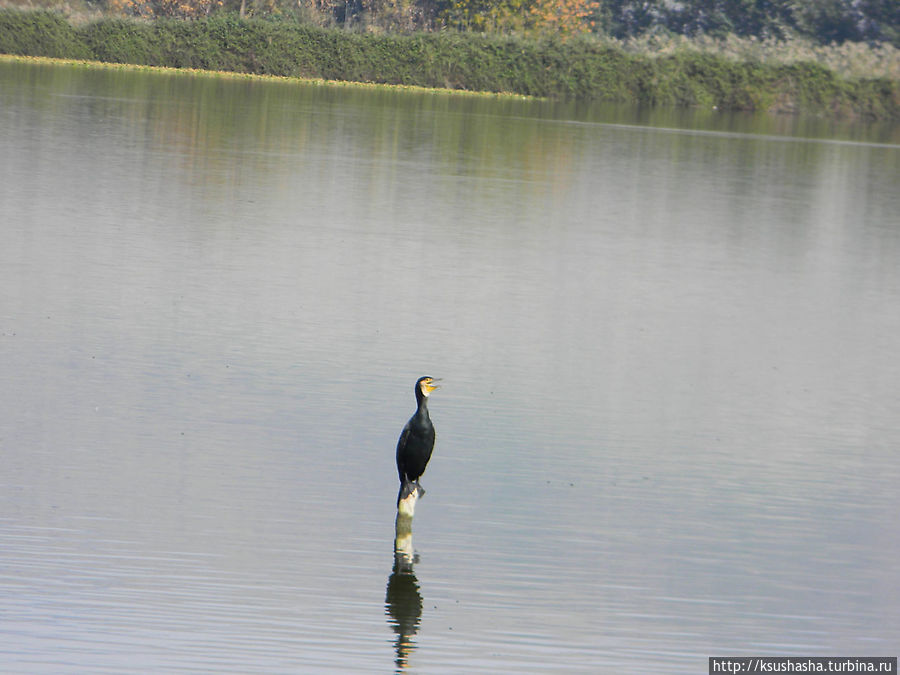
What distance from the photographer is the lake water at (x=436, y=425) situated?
7012 millimetres

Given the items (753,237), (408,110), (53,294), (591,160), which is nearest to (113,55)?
(408,110)

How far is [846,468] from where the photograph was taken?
10031 millimetres

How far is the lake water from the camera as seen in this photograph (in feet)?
23.0

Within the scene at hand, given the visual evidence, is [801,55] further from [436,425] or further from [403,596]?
[403,596]

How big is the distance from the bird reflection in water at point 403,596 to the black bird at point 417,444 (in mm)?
193

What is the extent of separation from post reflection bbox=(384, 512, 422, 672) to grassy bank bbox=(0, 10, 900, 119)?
50.6 metres

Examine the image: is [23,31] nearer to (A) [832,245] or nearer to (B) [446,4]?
(B) [446,4]

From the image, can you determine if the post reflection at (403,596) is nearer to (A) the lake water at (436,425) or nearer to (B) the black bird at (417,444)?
(A) the lake water at (436,425)

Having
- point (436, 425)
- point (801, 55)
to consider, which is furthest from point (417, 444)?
point (801, 55)

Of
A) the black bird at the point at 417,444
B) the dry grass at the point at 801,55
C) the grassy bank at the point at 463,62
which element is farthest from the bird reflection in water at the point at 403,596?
the dry grass at the point at 801,55

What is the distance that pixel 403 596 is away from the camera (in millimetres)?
7293

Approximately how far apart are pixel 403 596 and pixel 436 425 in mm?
3006

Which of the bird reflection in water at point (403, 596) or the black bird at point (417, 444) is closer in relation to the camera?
the bird reflection in water at point (403, 596)

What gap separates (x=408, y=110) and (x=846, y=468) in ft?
112
